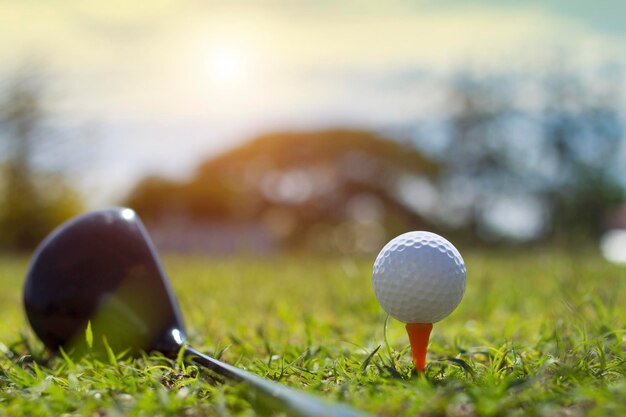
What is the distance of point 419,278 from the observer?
7.33 feet

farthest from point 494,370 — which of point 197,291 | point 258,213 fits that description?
point 258,213

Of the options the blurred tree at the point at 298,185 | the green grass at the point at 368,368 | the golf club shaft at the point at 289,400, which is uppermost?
the golf club shaft at the point at 289,400

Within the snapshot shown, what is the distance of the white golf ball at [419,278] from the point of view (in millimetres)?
2201

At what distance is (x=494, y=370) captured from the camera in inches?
84.3

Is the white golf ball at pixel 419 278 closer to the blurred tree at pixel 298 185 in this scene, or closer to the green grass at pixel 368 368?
the green grass at pixel 368 368

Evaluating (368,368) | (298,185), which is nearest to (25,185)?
(298,185)

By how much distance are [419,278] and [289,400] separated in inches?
30.6

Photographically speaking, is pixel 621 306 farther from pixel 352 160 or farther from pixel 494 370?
pixel 352 160

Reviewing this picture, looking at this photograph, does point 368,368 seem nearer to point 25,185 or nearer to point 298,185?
point 25,185

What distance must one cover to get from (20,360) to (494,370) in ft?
6.00

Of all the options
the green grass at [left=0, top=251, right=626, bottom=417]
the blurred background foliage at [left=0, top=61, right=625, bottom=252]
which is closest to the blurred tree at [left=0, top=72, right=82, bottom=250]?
the blurred background foliage at [left=0, top=61, right=625, bottom=252]

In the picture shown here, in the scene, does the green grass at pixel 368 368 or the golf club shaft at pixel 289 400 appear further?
the green grass at pixel 368 368

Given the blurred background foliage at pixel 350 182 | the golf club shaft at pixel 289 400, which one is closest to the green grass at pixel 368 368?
the golf club shaft at pixel 289 400

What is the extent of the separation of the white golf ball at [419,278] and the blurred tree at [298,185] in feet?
82.7
